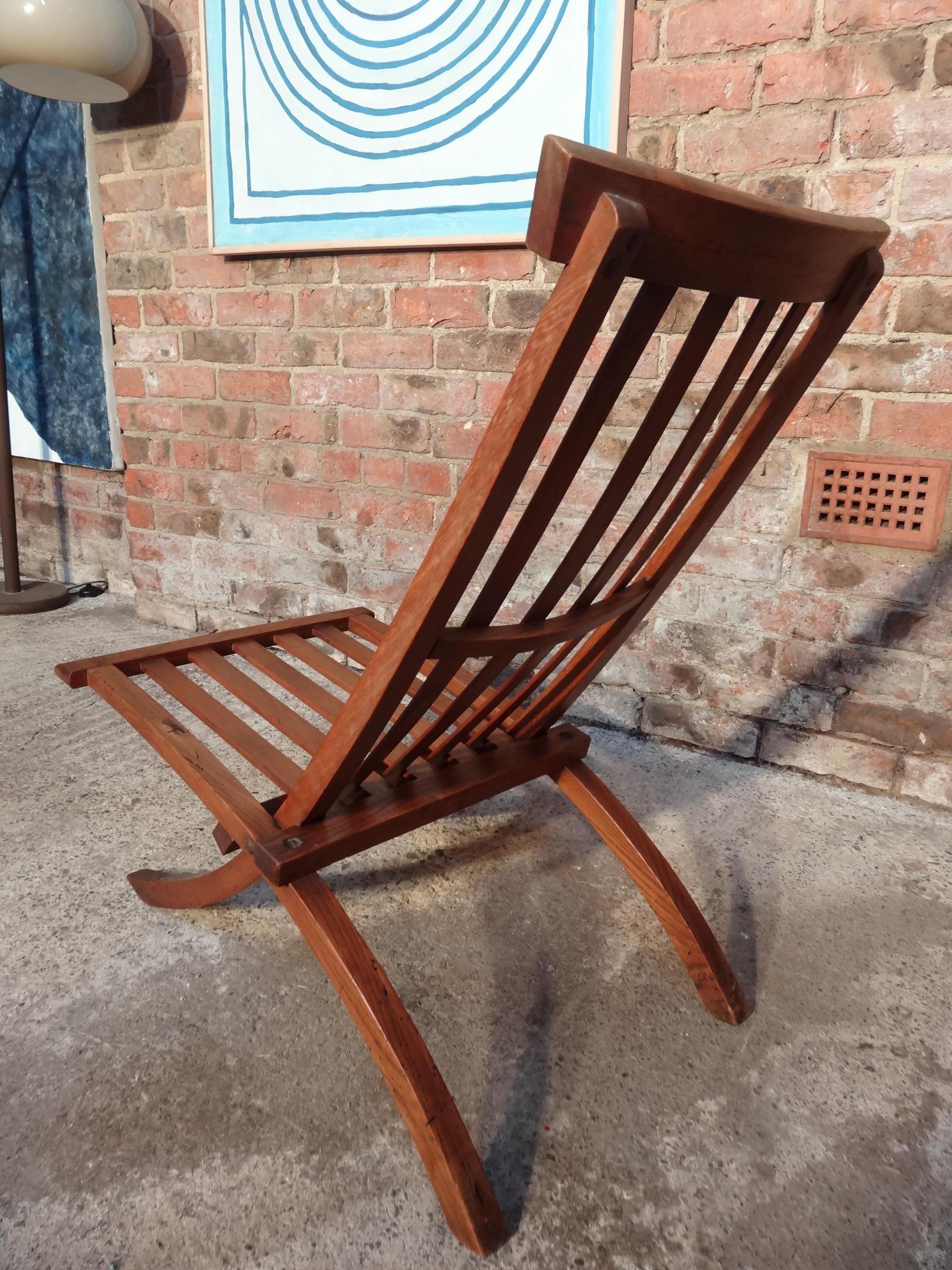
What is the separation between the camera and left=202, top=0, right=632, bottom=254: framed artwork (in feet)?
6.14

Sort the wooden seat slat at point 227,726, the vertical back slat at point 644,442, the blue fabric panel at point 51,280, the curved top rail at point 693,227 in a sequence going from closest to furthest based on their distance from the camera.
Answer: the curved top rail at point 693,227 → the vertical back slat at point 644,442 → the wooden seat slat at point 227,726 → the blue fabric panel at point 51,280

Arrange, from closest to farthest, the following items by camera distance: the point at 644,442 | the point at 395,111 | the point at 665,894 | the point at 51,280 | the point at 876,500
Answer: the point at 644,442
the point at 665,894
the point at 876,500
the point at 395,111
the point at 51,280

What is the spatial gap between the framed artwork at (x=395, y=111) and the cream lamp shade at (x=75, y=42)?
196 millimetres

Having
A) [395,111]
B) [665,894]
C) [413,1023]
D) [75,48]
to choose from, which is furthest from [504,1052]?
[75,48]

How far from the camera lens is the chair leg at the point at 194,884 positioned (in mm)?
1242

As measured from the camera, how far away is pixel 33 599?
307cm

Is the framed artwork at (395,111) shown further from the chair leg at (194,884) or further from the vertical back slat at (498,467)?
the chair leg at (194,884)

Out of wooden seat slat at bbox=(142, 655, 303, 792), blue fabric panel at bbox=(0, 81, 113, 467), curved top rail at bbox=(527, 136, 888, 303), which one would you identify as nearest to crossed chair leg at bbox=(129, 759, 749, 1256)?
wooden seat slat at bbox=(142, 655, 303, 792)

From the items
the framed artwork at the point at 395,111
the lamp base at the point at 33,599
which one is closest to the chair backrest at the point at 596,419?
the framed artwork at the point at 395,111

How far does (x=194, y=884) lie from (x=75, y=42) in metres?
2.13

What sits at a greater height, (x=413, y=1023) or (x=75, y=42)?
(x=75, y=42)

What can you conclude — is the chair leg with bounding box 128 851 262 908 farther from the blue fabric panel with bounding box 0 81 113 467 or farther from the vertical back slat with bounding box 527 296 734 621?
the blue fabric panel with bounding box 0 81 113 467

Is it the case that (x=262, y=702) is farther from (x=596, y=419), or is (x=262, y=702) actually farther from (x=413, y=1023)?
(x=596, y=419)

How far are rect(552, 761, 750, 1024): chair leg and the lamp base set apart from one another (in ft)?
7.99
